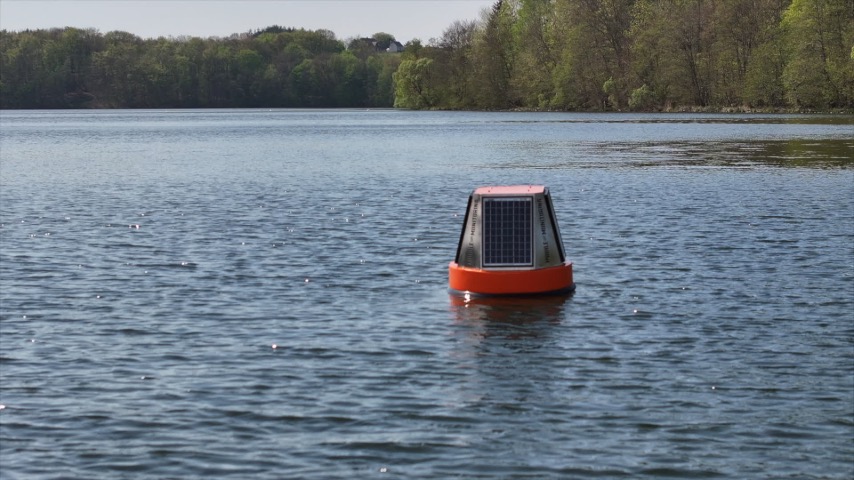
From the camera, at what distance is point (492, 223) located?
21812 millimetres

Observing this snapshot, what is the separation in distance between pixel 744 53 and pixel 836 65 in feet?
72.3

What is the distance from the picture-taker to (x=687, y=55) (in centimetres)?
15862

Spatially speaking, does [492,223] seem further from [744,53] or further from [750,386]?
[744,53]

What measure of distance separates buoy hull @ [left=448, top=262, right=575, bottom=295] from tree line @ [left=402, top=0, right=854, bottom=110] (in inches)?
4566

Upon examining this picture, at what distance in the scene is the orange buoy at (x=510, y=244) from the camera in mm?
21797

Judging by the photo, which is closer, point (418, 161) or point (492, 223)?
point (492, 223)

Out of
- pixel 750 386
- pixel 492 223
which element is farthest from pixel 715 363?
pixel 492 223

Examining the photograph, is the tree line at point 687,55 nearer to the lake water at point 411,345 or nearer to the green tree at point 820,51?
the green tree at point 820,51

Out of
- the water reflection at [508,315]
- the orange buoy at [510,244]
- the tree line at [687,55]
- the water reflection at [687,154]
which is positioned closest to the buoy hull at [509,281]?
the orange buoy at [510,244]

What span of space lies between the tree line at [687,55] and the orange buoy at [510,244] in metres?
116

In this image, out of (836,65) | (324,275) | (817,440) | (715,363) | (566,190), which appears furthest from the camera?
(836,65)

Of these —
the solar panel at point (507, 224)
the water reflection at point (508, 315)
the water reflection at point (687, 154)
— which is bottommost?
the water reflection at point (687, 154)

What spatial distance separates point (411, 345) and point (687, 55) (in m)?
146

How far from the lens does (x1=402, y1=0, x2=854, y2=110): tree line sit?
462 feet
